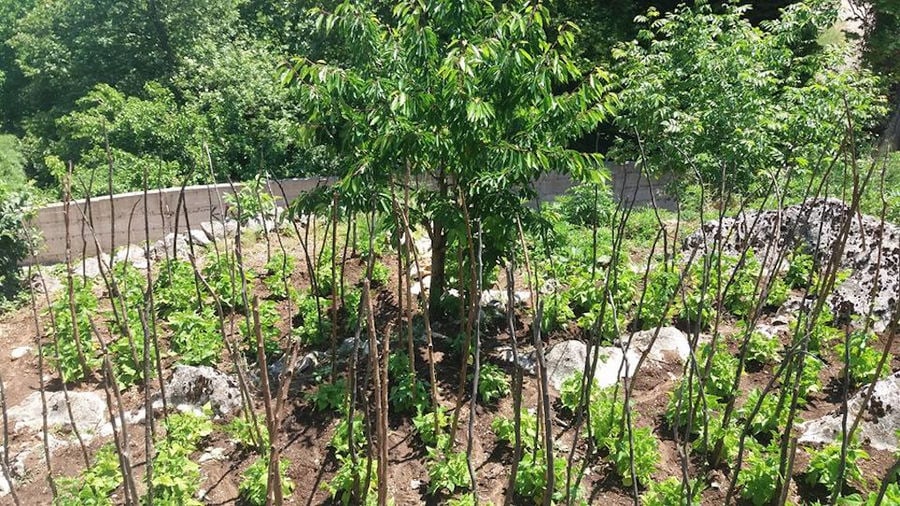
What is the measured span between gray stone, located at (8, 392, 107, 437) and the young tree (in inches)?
103

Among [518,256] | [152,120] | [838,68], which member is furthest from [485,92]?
[838,68]

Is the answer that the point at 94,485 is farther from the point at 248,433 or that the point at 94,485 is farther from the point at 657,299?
the point at 657,299

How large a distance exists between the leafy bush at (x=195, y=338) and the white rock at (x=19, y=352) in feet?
4.88

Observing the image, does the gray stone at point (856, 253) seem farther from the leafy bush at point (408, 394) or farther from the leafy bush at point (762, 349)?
the leafy bush at point (408, 394)

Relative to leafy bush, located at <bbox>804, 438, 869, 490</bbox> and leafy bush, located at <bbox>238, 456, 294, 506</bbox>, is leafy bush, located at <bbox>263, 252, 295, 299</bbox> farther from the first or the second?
leafy bush, located at <bbox>804, 438, 869, 490</bbox>

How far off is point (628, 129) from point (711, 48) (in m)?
2.29

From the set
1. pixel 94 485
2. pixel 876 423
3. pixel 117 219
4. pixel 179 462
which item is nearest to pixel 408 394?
pixel 179 462

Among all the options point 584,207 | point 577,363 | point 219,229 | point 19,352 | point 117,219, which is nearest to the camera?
point 577,363

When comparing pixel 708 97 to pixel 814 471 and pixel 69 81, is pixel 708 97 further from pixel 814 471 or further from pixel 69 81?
pixel 69 81

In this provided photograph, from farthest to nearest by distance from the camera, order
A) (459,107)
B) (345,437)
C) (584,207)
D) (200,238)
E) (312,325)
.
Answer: (584,207), (200,238), (312,325), (459,107), (345,437)

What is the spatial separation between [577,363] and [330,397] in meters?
1.99

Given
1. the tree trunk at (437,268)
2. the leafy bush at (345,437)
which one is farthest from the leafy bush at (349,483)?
the tree trunk at (437,268)

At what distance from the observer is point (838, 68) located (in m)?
13.1

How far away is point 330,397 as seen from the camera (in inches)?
195
